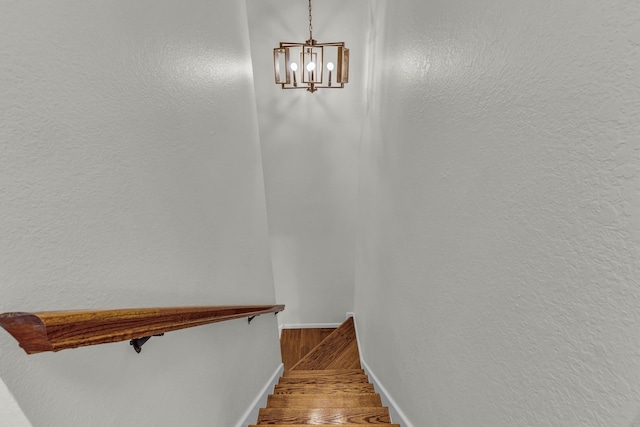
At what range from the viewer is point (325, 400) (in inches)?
85.9

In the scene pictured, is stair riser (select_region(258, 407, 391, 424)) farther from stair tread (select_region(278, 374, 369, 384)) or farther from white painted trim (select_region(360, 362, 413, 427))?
stair tread (select_region(278, 374, 369, 384))

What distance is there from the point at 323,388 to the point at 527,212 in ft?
7.69

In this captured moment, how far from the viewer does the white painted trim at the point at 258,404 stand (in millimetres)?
1768

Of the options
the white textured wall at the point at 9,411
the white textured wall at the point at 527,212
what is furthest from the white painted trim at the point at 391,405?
the white textured wall at the point at 9,411

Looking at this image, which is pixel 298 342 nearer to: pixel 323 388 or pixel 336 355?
pixel 336 355

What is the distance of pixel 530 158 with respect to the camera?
2.05ft

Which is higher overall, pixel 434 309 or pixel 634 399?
pixel 634 399

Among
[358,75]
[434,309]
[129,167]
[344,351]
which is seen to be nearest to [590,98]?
[434,309]

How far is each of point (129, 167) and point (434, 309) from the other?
1.13 meters

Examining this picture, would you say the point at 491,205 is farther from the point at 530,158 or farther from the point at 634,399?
the point at 634,399

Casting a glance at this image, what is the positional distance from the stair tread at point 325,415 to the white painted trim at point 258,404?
4cm

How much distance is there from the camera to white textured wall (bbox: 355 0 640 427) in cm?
45

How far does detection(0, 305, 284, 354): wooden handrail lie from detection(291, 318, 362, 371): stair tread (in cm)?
304

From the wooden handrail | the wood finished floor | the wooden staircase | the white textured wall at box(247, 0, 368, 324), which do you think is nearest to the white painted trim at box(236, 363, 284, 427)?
the wooden staircase
